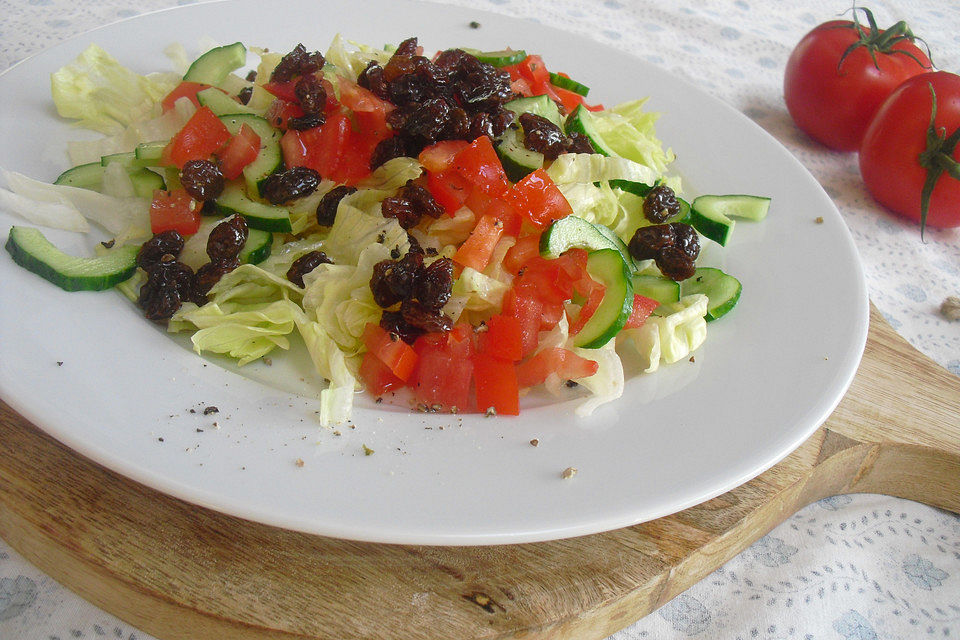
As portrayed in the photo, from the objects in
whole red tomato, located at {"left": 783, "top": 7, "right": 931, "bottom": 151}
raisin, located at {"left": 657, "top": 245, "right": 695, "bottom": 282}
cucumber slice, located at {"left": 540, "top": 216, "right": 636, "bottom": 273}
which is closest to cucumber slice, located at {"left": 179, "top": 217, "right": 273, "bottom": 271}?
cucumber slice, located at {"left": 540, "top": 216, "right": 636, "bottom": 273}

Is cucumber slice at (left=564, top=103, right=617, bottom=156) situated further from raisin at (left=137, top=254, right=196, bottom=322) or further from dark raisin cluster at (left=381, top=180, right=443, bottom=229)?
raisin at (left=137, top=254, right=196, bottom=322)

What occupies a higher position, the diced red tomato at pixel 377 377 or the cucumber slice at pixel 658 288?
the cucumber slice at pixel 658 288

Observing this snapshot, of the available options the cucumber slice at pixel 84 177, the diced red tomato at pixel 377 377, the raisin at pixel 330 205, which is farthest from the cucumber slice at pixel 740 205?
the cucumber slice at pixel 84 177

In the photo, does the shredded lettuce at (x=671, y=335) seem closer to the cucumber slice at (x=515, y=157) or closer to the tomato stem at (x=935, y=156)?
the cucumber slice at (x=515, y=157)

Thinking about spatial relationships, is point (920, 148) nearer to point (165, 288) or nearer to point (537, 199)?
point (537, 199)

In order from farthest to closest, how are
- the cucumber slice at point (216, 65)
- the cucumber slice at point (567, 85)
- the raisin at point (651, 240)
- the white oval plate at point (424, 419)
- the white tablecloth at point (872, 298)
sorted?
the cucumber slice at point (567, 85) → the cucumber slice at point (216, 65) → the raisin at point (651, 240) → the white tablecloth at point (872, 298) → the white oval plate at point (424, 419)

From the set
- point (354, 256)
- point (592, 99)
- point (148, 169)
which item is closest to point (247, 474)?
point (354, 256)
